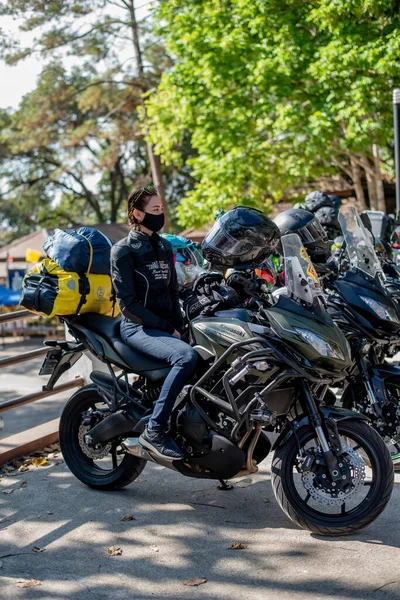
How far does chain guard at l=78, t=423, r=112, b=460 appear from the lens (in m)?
5.44

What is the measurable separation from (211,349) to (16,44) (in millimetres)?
27188

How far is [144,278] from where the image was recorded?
5113mm

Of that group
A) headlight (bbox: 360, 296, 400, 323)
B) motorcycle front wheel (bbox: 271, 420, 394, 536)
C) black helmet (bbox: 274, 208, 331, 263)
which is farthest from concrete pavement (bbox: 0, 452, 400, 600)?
black helmet (bbox: 274, 208, 331, 263)

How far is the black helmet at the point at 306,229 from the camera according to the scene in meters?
5.95

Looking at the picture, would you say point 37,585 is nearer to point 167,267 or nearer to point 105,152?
point 167,267

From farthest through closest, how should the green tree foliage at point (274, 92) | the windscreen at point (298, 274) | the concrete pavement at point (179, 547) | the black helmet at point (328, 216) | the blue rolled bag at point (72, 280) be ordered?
the green tree foliage at point (274, 92)
the black helmet at point (328, 216)
the blue rolled bag at point (72, 280)
the windscreen at point (298, 274)
the concrete pavement at point (179, 547)

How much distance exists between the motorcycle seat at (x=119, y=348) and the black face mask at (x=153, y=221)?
2.25ft

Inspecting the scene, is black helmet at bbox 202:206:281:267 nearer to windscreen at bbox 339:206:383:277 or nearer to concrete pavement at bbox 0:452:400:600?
windscreen at bbox 339:206:383:277

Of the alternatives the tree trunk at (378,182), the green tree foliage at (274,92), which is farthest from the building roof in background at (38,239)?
the tree trunk at (378,182)

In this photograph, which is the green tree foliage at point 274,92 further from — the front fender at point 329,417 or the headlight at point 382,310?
the front fender at point 329,417

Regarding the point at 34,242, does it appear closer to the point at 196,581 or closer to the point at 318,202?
the point at 318,202

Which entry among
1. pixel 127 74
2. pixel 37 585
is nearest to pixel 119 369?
pixel 37 585

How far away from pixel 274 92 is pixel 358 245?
16.3m

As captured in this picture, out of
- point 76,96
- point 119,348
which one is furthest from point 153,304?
point 76,96
